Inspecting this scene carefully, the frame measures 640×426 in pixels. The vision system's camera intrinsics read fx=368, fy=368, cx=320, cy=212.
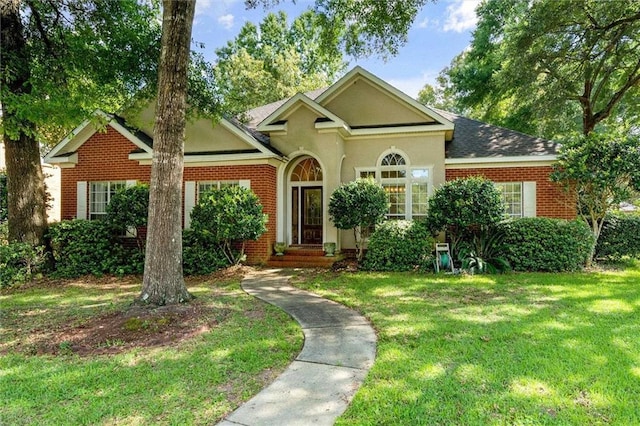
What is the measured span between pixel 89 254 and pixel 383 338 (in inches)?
379

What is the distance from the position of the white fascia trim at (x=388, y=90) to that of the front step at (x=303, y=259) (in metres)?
5.55

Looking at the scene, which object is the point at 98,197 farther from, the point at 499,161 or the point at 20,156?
the point at 499,161

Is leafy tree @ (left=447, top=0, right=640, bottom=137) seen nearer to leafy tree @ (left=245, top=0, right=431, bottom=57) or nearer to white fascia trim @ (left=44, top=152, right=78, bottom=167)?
leafy tree @ (left=245, top=0, right=431, bottom=57)

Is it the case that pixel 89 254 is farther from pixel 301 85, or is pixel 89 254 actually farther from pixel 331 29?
pixel 301 85

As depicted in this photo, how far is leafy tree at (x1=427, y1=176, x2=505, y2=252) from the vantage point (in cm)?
989

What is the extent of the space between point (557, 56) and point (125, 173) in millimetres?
16640

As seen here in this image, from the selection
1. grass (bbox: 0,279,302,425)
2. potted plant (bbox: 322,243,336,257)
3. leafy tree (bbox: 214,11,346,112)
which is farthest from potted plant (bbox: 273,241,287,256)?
leafy tree (bbox: 214,11,346,112)

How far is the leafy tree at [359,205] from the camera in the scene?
10.7 m

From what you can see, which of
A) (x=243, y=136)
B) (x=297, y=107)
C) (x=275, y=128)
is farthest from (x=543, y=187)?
(x=243, y=136)

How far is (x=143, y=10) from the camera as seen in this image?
35.9 ft

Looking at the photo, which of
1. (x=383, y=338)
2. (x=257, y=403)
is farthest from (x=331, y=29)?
(x=257, y=403)

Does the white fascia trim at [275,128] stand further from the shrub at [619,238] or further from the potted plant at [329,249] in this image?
the shrub at [619,238]

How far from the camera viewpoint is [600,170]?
9.94 metres

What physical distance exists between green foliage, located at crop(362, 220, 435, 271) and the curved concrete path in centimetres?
393
